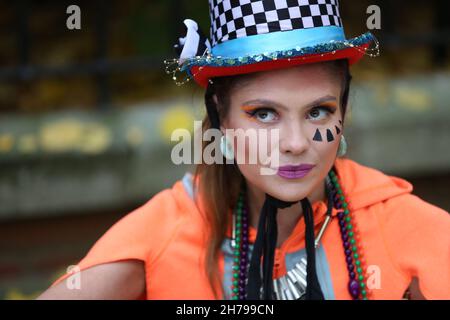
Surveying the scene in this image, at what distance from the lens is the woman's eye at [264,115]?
2426mm

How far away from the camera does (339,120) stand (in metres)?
2.50

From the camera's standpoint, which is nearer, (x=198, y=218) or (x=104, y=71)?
(x=198, y=218)

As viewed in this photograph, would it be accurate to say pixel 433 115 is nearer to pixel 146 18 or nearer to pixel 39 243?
pixel 146 18

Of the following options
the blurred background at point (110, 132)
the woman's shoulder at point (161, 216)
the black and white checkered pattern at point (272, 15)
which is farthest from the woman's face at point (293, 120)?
the blurred background at point (110, 132)

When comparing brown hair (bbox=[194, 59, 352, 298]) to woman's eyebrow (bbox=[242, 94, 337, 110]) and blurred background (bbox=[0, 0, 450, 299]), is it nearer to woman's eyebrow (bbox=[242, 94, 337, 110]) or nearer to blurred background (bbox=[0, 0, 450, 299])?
woman's eyebrow (bbox=[242, 94, 337, 110])

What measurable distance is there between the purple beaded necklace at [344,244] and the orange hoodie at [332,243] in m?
0.02

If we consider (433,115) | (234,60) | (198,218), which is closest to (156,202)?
(198,218)

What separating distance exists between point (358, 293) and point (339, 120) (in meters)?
0.56

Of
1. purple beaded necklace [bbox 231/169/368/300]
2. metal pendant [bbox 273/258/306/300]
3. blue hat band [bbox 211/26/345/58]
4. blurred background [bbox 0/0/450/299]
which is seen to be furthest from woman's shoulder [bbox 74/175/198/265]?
blurred background [bbox 0/0/450/299]

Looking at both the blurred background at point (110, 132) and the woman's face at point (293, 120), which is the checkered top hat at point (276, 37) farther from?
the blurred background at point (110, 132)

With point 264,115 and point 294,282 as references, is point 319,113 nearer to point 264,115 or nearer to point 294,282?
point 264,115
